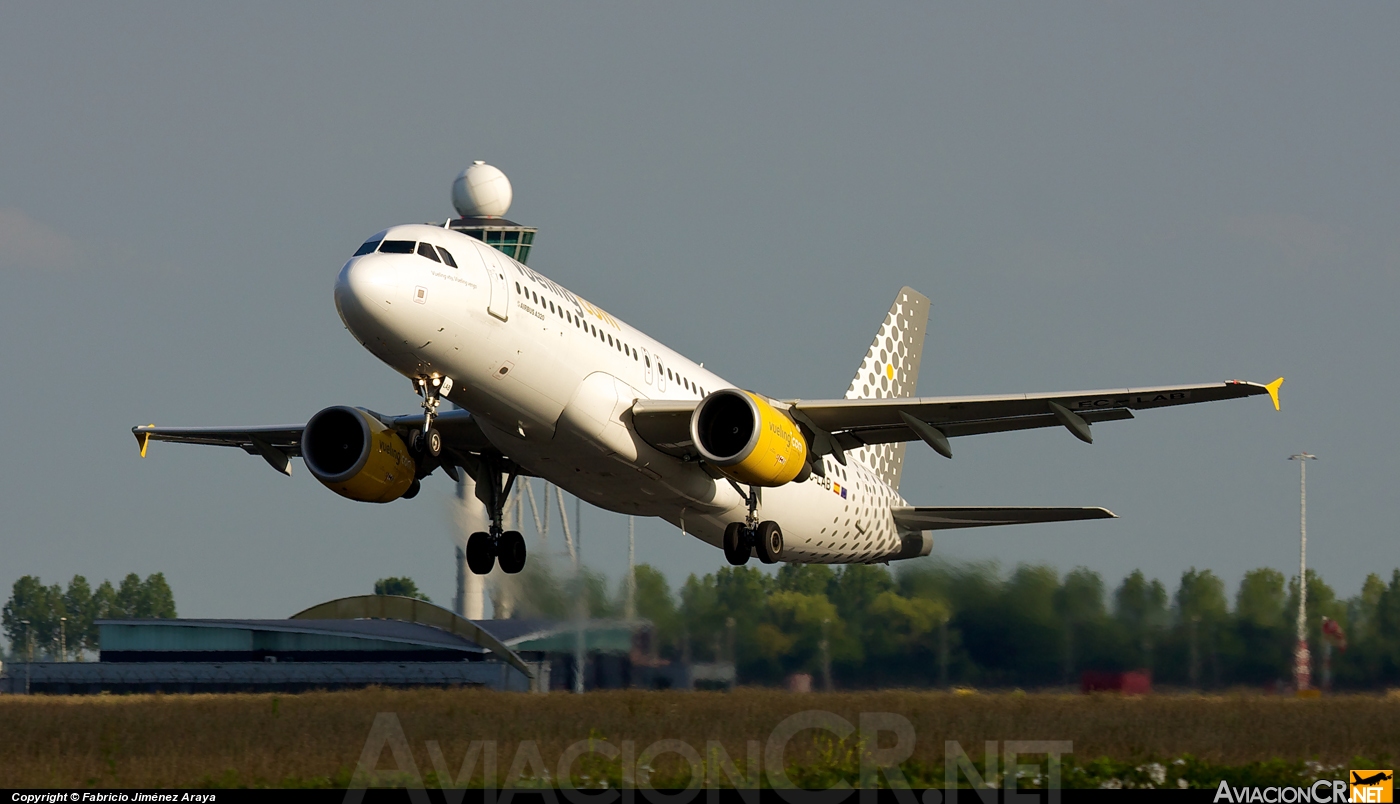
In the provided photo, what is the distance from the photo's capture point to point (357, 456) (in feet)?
94.7

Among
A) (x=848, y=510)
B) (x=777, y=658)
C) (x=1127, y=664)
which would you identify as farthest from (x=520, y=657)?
(x=1127, y=664)

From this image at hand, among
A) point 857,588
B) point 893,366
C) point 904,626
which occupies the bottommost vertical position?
point 904,626

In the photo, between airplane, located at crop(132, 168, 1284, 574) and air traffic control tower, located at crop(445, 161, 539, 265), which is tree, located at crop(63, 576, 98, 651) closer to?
air traffic control tower, located at crop(445, 161, 539, 265)

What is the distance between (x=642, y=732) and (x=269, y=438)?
1176 cm

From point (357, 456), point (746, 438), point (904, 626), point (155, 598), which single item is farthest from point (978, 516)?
point (155, 598)

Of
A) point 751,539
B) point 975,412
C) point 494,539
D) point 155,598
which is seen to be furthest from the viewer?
point 155,598

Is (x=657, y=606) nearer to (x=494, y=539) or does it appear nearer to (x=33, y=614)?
(x=494, y=539)

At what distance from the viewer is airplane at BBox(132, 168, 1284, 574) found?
943 inches

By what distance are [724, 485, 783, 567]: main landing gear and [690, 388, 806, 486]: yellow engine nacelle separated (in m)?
2.43

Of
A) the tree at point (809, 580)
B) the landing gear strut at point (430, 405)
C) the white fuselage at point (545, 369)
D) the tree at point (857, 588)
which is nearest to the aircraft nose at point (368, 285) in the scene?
the white fuselage at point (545, 369)

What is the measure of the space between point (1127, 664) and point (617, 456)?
1230 centimetres

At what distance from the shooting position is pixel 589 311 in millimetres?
26812

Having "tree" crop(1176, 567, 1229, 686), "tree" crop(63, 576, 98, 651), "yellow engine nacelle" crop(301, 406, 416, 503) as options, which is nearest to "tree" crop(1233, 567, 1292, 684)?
"tree" crop(1176, 567, 1229, 686)

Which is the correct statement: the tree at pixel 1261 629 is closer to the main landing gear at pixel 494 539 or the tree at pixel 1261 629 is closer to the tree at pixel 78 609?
the main landing gear at pixel 494 539
